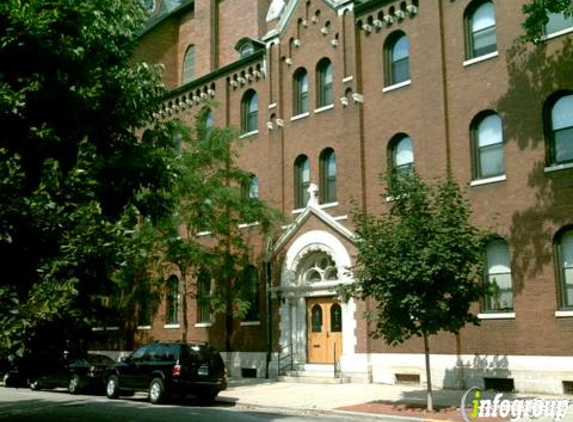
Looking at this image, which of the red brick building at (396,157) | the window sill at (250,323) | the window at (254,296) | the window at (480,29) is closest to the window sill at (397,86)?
the red brick building at (396,157)

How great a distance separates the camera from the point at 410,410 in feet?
53.7

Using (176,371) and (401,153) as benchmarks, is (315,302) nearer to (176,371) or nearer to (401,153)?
(401,153)

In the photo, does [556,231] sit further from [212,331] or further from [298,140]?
[212,331]

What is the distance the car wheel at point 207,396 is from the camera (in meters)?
19.9

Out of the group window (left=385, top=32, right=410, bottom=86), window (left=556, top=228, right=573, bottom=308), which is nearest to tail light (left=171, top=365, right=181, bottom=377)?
window (left=556, top=228, right=573, bottom=308)

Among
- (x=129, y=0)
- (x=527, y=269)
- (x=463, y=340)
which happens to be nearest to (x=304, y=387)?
(x=463, y=340)

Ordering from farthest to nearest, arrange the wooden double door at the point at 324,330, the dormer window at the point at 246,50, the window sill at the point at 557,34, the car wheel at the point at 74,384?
the dormer window at the point at 246,50 → the car wheel at the point at 74,384 → the wooden double door at the point at 324,330 → the window sill at the point at 557,34

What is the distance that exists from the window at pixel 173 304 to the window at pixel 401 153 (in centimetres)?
902

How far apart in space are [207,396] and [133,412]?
3232 millimetres

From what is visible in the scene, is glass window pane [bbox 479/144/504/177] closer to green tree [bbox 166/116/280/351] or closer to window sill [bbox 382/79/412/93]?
window sill [bbox 382/79/412/93]

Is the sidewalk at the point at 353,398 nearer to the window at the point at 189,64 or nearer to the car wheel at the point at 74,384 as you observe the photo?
the car wheel at the point at 74,384

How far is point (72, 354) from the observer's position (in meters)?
11.5

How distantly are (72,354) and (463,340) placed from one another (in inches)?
504

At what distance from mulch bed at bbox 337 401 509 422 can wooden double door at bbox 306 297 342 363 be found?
6.17m
